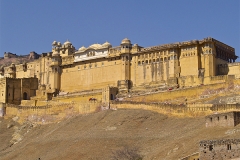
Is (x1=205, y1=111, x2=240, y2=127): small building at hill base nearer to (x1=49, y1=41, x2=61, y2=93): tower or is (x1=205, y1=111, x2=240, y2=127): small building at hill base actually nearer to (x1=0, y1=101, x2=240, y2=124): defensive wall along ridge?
(x1=0, y1=101, x2=240, y2=124): defensive wall along ridge

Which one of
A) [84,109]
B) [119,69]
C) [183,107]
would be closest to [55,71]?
[119,69]

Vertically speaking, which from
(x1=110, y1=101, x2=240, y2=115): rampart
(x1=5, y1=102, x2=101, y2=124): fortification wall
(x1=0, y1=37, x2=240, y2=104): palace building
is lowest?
(x1=5, y1=102, x2=101, y2=124): fortification wall

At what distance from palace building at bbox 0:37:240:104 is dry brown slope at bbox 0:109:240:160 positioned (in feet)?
26.2

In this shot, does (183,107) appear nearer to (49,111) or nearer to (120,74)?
(49,111)

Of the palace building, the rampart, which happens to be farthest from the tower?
the rampart

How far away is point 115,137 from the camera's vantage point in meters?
48.6

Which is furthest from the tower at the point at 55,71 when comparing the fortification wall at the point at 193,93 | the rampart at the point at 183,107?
the rampart at the point at 183,107

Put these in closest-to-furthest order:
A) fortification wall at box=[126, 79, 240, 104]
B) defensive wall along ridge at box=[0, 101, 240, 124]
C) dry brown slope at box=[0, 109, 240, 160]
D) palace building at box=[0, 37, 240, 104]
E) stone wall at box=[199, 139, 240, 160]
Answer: stone wall at box=[199, 139, 240, 160] < dry brown slope at box=[0, 109, 240, 160] < defensive wall along ridge at box=[0, 101, 240, 124] < fortification wall at box=[126, 79, 240, 104] < palace building at box=[0, 37, 240, 104]

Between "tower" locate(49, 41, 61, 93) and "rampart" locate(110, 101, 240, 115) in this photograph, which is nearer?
"rampart" locate(110, 101, 240, 115)

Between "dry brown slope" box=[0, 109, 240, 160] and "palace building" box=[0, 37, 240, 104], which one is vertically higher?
"palace building" box=[0, 37, 240, 104]

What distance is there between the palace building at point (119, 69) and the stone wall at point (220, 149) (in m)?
31.1

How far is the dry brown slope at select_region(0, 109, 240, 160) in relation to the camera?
38991 millimetres

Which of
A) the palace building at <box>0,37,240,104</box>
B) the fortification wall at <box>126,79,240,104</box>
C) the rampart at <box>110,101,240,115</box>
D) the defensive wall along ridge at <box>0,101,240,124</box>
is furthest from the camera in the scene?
the palace building at <box>0,37,240,104</box>

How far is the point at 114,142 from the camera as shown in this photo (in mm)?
46875
